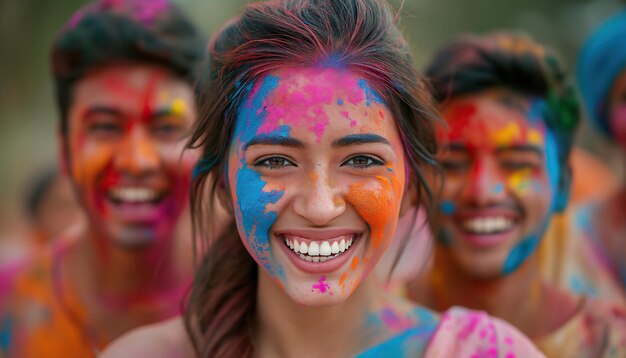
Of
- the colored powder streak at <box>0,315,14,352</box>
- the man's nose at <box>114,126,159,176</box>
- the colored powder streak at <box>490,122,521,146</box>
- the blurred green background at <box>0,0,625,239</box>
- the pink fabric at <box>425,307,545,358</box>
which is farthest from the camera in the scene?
the blurred green background at <box>0,0,625,239</box>

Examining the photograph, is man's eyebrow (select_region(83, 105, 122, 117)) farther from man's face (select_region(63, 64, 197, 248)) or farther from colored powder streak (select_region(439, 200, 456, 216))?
colored powder streak (select_region(439, 200, 456, 216))

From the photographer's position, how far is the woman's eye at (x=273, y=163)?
87.9 inches

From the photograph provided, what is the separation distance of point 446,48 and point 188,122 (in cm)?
115

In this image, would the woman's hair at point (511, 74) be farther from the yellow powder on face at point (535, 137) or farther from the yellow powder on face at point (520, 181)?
the yellow powder on face at point (520, 181)

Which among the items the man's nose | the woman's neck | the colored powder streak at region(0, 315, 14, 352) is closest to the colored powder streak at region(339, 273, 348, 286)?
the woman's neck

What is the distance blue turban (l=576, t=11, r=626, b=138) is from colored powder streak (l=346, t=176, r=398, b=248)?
245cm

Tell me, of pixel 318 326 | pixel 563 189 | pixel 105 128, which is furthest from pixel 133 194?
pixel 563 189

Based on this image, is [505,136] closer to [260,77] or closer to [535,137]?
[535,137]

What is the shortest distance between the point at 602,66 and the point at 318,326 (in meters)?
2.60

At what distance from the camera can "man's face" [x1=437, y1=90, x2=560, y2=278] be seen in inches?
122

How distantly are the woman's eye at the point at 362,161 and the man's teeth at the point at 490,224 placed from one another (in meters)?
1.02

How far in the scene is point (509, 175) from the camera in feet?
10.2

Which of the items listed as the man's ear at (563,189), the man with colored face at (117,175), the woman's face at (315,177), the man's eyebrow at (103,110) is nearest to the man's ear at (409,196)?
the woman's face at (315,177)

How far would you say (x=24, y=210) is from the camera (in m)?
6.10
